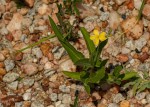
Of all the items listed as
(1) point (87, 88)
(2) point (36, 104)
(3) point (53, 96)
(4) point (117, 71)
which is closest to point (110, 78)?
(4) point (117, 71)

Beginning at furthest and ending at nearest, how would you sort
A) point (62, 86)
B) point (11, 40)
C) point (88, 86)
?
point (11, 40) < point (62, 86) < point (88, 86)

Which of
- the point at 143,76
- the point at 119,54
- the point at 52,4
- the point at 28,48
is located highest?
the point at 52,4

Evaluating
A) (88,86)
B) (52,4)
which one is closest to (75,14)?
(52,4)

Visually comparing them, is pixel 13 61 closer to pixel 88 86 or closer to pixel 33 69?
pixel 33 69

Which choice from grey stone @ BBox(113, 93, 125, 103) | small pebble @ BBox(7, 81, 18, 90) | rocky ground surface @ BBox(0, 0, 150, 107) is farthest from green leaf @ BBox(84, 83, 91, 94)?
small pebble @ BBox(7, 81, 18, 90)

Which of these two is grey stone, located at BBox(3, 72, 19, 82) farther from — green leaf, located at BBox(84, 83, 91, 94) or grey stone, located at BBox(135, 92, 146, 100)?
grey stone, located at BBox(135, 92, 146, 100)

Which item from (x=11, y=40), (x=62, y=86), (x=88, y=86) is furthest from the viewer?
(x=11, y=40)

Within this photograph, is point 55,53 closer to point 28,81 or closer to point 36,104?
point 28,81
